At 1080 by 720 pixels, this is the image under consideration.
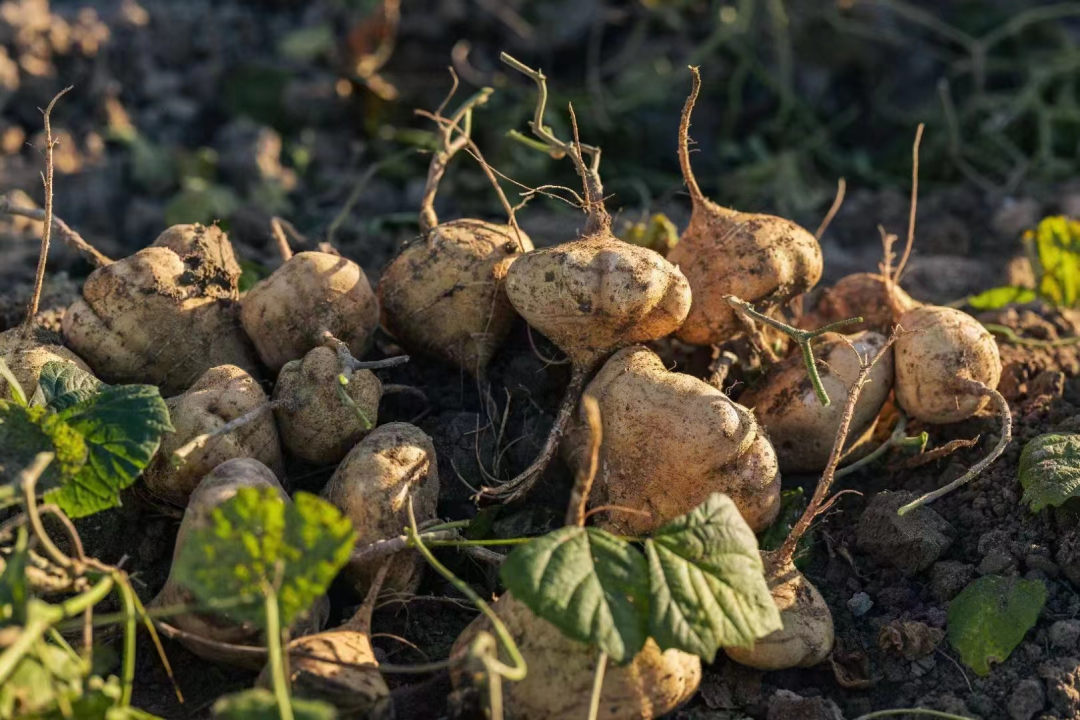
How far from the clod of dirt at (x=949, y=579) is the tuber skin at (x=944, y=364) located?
430 mm

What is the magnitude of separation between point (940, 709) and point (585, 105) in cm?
328

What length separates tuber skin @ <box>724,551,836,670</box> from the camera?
2.29 m

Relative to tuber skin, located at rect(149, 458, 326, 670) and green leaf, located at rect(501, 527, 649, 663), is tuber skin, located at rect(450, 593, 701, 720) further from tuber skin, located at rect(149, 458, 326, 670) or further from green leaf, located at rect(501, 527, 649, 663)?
tuber skin, located at rect(149, 458, 326, 670)

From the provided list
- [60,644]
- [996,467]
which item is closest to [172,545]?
[60,644]

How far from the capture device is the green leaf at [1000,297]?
3.29 metres

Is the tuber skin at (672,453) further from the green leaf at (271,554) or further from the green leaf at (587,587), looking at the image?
the green leaf at (271,554)

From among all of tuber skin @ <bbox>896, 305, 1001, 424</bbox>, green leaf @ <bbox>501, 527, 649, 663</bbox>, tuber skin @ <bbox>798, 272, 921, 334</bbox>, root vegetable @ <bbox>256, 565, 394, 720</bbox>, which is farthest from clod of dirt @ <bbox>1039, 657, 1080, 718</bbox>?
root vegetable @ <bbox>256, 565, 394, 720</bbox>

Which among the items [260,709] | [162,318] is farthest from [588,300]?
[260,709]

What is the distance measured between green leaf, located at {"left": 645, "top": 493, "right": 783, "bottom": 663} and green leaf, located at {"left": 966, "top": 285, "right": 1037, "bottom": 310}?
1535 mm

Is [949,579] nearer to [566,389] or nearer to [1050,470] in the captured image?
[1050,470]

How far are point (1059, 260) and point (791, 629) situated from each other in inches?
69.4

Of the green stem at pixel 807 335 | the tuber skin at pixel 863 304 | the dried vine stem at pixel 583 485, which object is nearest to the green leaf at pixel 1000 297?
the tuber skin at pixel 863 304

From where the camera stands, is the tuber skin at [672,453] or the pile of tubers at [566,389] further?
the tuber skin at [672,453]

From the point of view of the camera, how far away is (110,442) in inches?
89.4
